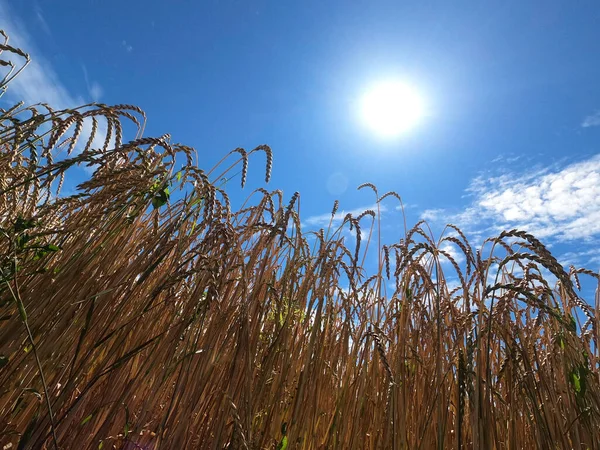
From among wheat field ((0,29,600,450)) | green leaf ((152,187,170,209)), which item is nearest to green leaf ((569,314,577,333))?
wheat field ((0,29,600,450))

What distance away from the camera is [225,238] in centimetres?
99

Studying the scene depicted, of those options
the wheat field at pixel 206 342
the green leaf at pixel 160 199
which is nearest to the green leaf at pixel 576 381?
the wheat field at pixel 206 342

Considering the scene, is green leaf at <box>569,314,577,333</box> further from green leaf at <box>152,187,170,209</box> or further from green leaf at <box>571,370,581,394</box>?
green leaf at <box>152,187,170,209</box>

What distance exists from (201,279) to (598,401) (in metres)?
1.18

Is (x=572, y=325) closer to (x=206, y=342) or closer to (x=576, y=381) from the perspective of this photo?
(x=576, y=381)

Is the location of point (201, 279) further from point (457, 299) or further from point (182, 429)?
point (457, 299)

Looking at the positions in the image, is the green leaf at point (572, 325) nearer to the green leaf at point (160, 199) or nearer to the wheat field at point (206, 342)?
the wheat field at point (206, 342)

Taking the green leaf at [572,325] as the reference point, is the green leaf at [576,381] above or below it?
below

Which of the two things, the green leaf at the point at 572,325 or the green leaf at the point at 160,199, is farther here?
the green leaf at the point at 160,199

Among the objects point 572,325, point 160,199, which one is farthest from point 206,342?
point 572,325

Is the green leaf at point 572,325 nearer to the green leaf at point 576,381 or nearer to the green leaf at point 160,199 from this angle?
the green leaf at point 576,381

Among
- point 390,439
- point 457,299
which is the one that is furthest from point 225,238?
point 457,299

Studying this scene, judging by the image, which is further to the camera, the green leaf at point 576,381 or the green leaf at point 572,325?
the green leaf at point 576,381

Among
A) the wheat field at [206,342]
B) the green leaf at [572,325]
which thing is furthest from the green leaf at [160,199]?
the green leaf at [572,325]
